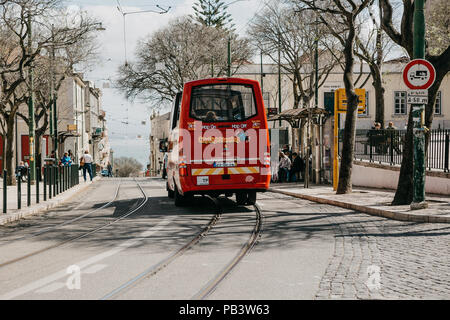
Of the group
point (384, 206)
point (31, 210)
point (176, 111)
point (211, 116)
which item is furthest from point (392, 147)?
point (31, 210)

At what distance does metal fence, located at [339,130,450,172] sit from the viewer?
56.6 feet

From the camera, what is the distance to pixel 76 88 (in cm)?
6138

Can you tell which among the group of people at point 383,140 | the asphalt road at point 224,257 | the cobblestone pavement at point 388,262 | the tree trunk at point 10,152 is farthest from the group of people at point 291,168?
the cobblestone pavement at point 388,262

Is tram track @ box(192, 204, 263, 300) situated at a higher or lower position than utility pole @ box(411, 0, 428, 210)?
lower

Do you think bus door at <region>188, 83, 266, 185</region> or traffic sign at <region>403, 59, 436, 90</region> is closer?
traffic sign at <region>403, 59, 436, 90</region>

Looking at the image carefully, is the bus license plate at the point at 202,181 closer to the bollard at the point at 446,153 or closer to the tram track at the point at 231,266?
the tram track at the point at 231,266

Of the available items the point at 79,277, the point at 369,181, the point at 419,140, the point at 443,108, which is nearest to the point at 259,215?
the point at 419,140

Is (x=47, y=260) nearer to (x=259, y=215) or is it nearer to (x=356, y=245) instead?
(x=356, y=245)

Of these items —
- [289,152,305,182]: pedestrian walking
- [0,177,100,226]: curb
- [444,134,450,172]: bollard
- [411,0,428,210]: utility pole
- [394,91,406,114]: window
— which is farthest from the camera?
[394,91,406,114]: window

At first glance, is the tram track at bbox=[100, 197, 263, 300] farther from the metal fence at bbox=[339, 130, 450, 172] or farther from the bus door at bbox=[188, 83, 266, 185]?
the metal fence at bbox=[339, 130, 450, 172]

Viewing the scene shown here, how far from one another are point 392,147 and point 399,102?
33238 mm

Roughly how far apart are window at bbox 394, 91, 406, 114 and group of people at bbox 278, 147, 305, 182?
28277mm

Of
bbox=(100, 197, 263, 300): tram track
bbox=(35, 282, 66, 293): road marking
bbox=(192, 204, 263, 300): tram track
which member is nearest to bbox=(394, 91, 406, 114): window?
bbox=(192, 204, 263, 300): tram track

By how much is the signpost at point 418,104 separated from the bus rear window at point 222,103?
3761 mm
